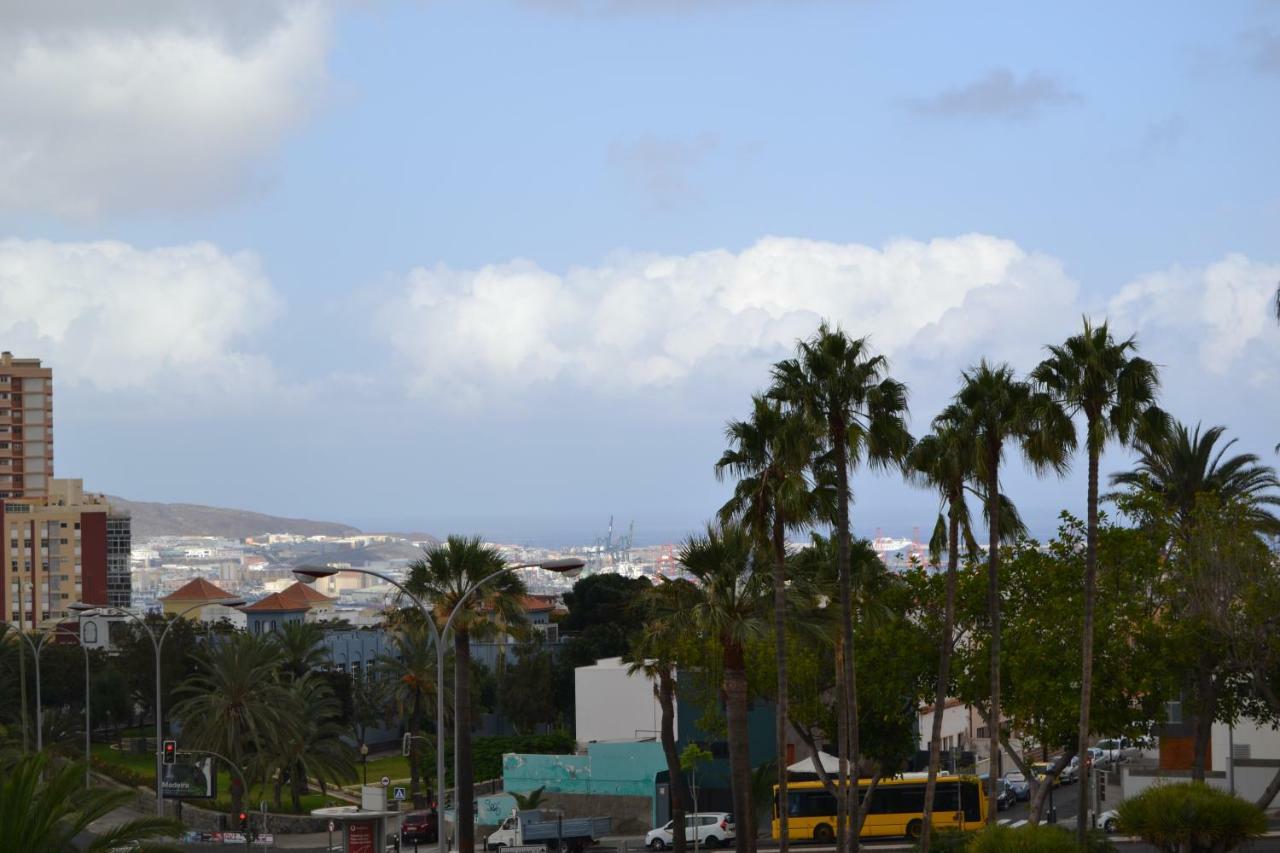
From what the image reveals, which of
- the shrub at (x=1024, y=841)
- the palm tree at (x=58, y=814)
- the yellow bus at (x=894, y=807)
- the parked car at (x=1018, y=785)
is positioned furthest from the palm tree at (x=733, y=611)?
the parked car at (x=1018, y=785)

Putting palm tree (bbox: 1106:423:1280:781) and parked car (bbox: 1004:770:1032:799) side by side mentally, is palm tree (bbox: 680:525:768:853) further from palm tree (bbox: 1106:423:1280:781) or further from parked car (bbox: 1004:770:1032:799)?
parked car (bbox: 1004:770:1032:799)

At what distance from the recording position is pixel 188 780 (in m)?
58.2

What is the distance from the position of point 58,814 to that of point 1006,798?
177 feet

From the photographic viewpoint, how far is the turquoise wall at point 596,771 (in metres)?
63.2

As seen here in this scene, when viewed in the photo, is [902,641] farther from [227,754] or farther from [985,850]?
[227,754]

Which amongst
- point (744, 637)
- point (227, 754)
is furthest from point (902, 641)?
point (227, 754)

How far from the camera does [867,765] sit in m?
61.8

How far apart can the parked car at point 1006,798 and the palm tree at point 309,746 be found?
2887 centimetres

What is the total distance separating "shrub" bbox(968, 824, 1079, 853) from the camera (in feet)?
96.3

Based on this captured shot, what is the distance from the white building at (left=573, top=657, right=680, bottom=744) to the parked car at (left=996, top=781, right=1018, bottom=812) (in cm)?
1611

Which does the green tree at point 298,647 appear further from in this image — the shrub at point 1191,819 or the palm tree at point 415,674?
the shrub at point 1191,819

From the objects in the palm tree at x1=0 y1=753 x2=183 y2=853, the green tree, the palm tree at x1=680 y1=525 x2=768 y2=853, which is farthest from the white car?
the palm tree at x1=0 y1=753 x2=183 y2=853

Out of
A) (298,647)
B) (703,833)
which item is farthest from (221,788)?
(703,833)

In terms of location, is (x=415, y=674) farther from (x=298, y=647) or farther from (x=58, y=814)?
(x=58, y=814)
